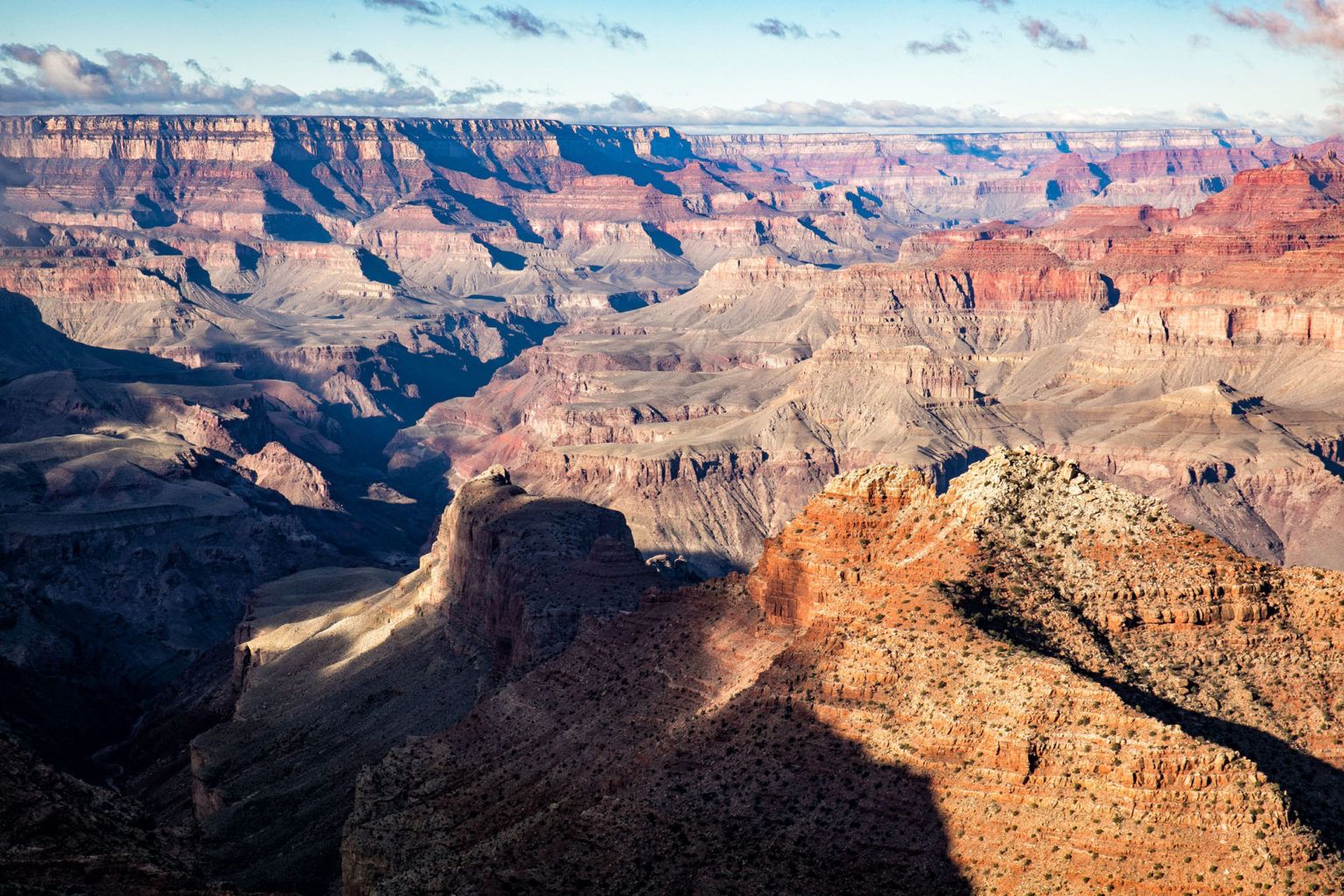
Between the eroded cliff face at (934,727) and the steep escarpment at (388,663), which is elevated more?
the eroded cliff face at (934,727)

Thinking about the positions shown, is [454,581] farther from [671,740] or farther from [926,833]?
[926,833]

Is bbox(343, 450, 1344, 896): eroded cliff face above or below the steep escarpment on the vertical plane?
above

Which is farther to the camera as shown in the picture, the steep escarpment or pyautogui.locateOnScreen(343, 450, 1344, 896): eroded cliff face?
the steep escarpment

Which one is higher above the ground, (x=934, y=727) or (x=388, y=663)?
(x=934, y=727)

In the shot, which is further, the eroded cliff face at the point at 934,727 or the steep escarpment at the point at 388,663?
the steep escarpment at the point at 388,663

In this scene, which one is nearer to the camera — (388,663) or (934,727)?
(934,727)
